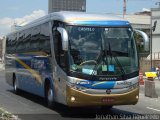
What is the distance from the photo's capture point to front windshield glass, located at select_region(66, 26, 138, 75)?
539 inches

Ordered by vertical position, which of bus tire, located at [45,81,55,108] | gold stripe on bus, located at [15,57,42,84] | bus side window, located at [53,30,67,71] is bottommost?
bus tire, located at [45,81,55,108]

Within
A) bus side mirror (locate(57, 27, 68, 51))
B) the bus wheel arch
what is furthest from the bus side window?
the bus wheel arch

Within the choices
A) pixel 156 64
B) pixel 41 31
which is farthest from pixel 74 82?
pixel 156 64

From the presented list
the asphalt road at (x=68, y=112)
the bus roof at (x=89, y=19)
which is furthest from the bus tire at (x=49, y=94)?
the bus roof at (x=89, y=19)

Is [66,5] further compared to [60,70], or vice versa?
[66,5]

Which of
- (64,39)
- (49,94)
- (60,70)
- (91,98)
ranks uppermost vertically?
(64,39)

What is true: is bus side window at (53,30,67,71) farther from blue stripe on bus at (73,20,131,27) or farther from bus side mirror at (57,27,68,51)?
blue stripe on bus at (73,20,131,27)

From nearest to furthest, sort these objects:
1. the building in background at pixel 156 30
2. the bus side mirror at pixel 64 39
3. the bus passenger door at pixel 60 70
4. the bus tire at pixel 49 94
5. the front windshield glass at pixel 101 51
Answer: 1. the bus side mirror at pixel 64 39
2. the front windshield glass at pixel 101 51
3. the bus passenger door at pixel 60 70
4. the bus tire at pixel 49 94
5. the building in background at pixel 156 30

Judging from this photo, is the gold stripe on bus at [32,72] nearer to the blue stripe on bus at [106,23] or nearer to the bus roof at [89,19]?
the bus roof at [89,19]

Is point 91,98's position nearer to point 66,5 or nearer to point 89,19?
point 89,19

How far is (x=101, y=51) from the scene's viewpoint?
13875mm

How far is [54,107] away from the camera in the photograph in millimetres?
16156

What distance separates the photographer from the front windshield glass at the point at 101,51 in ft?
44.9

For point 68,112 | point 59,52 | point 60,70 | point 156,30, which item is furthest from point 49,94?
point 156,30
